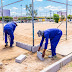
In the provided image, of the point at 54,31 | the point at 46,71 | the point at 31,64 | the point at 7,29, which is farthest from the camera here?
the point at 7,29

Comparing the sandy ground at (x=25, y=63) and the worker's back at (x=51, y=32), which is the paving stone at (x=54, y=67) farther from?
the worker's back at (x=51, y=32)

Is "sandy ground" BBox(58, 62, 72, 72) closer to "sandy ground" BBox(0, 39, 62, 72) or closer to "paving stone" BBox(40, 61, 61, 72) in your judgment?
"paving stone" BBox(40, 61, 61, 72)

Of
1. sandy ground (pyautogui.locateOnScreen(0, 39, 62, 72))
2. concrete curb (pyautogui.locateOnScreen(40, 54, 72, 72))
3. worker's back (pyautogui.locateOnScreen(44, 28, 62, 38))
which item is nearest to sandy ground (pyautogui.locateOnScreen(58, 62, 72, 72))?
concrete curb (pyautogui.locateOnScreen(40, 54, 72, 72))

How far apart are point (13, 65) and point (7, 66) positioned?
0.18 metres

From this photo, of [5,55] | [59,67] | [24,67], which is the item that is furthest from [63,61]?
[5,55]

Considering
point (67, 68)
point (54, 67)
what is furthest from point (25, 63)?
point (67, 68)

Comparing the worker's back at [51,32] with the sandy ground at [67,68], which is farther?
the worker's back at [51,32]

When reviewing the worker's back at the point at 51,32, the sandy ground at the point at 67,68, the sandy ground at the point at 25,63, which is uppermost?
the worker's back at the point at 51,32

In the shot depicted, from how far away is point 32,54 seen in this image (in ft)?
13.8

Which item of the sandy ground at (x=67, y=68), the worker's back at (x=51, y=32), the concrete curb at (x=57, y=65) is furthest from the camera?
the worker's back at (x=51, y=32)

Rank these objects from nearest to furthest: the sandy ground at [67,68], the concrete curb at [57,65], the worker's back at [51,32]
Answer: the concrete curb at [57,65], the sandy ground at [67,68], the worker's back at [51,32]

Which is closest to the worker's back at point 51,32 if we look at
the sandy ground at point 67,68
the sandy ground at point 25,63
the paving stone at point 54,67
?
the sandy ground at point 25,63

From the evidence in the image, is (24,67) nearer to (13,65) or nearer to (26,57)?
(13,65)

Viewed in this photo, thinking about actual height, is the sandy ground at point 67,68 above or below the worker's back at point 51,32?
below
